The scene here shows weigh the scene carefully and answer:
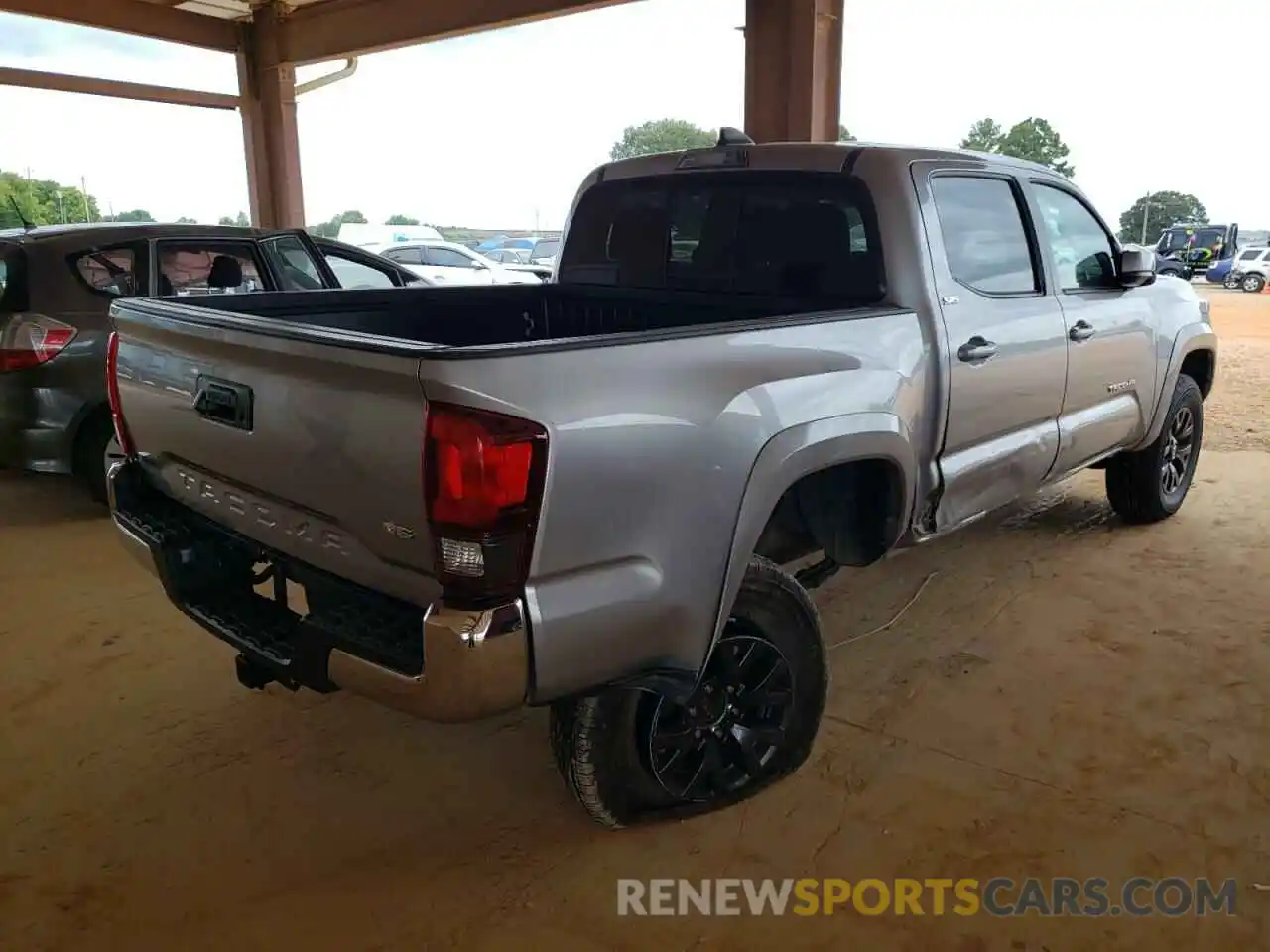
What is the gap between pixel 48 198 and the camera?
1322 centimetres

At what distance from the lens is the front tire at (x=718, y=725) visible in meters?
2.29

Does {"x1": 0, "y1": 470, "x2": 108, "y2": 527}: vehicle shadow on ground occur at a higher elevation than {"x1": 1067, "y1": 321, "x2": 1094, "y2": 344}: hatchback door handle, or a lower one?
lower

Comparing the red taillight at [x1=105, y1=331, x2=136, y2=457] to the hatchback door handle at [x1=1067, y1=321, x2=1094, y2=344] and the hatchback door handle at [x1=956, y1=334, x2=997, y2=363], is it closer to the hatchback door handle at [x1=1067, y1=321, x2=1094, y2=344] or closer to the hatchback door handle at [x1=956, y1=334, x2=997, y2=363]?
the hatchback door handle at [x1=956, y1=334, x2=997, y2=363]

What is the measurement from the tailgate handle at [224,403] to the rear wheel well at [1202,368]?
15.5 ft

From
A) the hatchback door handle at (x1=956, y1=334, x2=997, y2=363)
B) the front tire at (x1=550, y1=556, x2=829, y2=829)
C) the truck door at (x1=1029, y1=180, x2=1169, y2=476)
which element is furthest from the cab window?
the front tire at (x1=550, y1=556, x2=829, y2=829)

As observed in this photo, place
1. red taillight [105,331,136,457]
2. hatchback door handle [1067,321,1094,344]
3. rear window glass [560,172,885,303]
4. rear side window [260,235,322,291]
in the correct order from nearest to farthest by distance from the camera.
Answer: red taillight [105,331,136,457]
rear window glass [560,172,885,303]
hatchback door handle [1067,321,1094,344]
rear side window [260,235,322,291]

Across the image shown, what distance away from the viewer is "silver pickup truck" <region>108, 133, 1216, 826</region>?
1830 millimetres

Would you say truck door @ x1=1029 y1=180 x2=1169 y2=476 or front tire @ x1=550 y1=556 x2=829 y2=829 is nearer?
front tire @ x1=550 y1=556 x2=829 y2=829

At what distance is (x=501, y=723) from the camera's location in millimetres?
3061

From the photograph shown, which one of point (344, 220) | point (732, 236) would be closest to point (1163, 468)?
point (732, 236)

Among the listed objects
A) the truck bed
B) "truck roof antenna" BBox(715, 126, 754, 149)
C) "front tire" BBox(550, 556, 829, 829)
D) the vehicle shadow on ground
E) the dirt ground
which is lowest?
the dirt ground

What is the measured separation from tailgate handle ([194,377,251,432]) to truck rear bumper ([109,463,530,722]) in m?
0.31

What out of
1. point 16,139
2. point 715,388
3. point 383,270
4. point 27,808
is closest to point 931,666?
point 715,388

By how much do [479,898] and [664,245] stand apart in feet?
7.77
